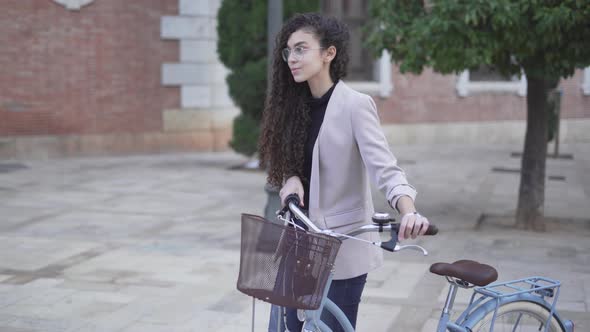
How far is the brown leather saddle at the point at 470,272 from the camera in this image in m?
3.09

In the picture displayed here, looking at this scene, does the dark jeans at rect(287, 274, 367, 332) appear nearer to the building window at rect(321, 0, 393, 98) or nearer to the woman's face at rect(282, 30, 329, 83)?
the woman's face at rect(282, 30, 329, 83)

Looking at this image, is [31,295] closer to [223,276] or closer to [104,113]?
[223,276]

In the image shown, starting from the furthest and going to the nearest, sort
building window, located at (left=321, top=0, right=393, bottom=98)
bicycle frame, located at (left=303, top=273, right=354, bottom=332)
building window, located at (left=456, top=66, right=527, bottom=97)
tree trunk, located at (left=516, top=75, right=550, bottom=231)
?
building window, located at (left=456, top=66, right=527, bottom=97) < building window, located at (left=321, top=0, right=393, bottom=98) < tree trunk, located at (left=516, top=75, right=550, bottom=231) < bicycle frame, located at (left=303, top=273, right=354, bottom=332)

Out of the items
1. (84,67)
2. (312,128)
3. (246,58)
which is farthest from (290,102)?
(84,67)

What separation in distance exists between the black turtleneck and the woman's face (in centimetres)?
13

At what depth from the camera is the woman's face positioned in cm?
Answer: 322

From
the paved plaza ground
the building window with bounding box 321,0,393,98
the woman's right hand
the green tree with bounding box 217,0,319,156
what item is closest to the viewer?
the woman's right hand

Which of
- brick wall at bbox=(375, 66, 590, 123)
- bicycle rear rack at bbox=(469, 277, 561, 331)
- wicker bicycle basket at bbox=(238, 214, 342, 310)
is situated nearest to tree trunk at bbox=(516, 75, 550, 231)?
bicycle rear rack at bbox=(469, 277, 561, 331)

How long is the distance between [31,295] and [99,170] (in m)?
7.57

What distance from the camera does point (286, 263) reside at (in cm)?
276

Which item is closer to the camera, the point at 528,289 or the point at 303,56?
the point at 303,56

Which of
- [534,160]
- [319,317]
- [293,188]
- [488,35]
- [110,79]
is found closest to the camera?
[319,317]

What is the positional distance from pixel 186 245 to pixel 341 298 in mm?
4963

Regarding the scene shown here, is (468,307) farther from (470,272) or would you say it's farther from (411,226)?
(411,226)
